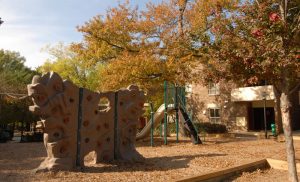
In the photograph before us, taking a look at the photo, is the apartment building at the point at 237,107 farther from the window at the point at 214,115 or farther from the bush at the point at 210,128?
the bush at the point at 210,128

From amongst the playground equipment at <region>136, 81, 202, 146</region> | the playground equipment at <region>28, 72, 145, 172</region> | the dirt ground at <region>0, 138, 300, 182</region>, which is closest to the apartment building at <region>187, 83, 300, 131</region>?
the playground equipment at <region>136, 81, 202, 146</region>

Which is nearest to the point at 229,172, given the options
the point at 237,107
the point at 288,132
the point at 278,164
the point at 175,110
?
the point at 278,164

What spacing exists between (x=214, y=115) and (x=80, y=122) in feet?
79.4

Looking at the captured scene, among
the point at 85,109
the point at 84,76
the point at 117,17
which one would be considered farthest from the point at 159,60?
the point at 84,76

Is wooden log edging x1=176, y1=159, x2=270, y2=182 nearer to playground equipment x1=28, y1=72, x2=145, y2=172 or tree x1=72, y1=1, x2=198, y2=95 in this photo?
playground equipment x1=28, y1=72, x2=145, y2=172

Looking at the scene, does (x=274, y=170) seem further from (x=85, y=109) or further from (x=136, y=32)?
(x=136, y=32)

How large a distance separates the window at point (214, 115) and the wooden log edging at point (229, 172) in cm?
2094

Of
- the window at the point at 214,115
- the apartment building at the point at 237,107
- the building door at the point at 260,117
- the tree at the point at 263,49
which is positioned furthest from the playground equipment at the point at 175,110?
the building door at the point at 260,117

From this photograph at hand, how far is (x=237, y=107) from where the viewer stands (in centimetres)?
3108

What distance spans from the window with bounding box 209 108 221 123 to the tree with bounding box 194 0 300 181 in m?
24.4

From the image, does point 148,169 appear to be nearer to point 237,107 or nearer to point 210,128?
point 210,128

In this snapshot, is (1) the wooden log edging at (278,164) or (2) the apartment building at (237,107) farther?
(2) the apartment building at (237,107)

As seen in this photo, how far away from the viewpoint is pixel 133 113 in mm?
12016

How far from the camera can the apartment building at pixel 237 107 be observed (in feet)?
97.7
